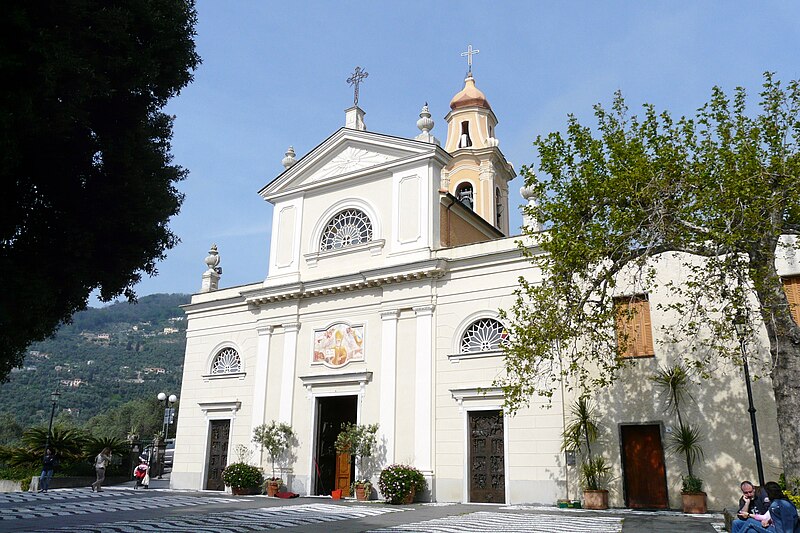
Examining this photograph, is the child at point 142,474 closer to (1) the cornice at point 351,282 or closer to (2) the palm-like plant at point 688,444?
(1) the cornice at point 351,282

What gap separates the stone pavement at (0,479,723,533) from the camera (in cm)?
1123

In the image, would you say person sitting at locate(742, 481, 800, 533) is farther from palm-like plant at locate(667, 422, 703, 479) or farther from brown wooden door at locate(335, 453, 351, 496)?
brown wooden door at locate(335, 453, 351, 496)

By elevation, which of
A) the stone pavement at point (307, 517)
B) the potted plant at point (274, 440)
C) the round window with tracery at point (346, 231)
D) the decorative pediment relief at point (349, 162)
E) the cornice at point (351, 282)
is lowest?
the stone pavement at point (307, 517)

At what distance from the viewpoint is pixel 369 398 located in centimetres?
2003

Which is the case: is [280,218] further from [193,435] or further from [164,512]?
[164,512]

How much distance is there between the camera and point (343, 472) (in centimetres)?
2067

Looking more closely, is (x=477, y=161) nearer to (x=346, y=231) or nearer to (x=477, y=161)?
(x=477, y=161)

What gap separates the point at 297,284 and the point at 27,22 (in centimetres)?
1549

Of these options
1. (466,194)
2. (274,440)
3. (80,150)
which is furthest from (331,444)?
(80,150)

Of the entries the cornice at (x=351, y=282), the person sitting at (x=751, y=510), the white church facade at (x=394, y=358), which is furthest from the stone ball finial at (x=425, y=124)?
the person sitting at (x=751, y=510)

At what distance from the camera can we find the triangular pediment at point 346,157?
21703 mm

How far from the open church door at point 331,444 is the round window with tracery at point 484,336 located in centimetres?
471

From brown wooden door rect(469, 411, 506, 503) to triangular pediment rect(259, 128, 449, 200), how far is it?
8722 mm

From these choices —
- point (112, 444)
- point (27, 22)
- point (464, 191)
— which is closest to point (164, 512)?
point (27, 22)
